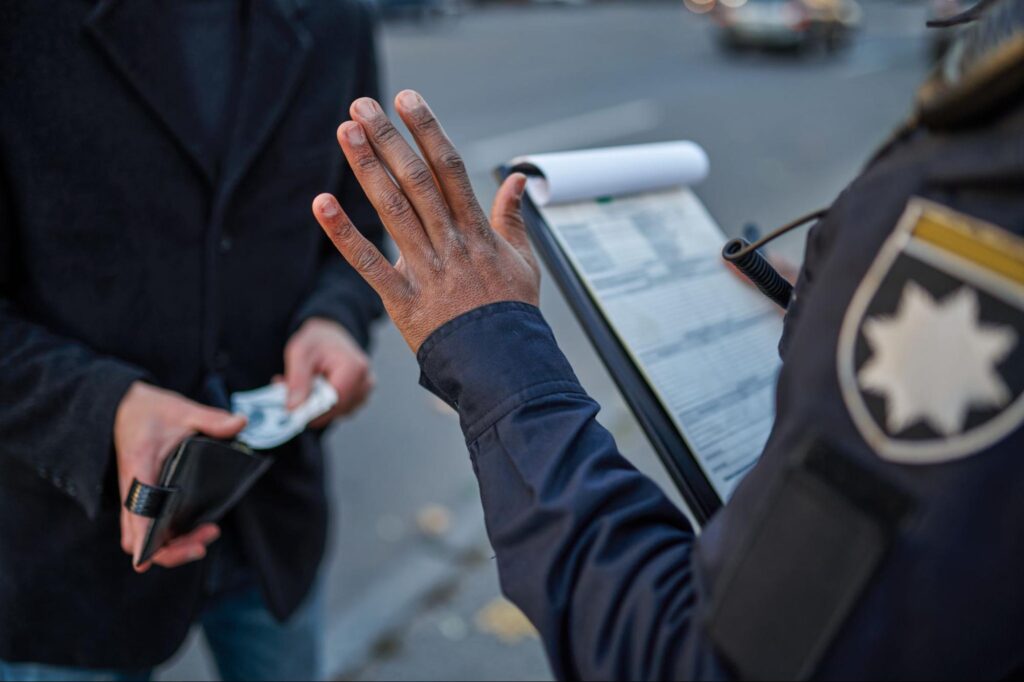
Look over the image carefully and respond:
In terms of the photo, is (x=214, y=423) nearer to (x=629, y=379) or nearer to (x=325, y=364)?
(x=325, y=364)

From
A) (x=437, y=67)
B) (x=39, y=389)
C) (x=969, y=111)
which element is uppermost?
(x=969, y=111)

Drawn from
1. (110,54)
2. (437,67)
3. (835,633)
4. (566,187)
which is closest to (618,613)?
(835,633)

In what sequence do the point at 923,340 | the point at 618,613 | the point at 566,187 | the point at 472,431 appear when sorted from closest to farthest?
the point at 923,340
the point at 618,613
the point at 472,431
the point at 566,187

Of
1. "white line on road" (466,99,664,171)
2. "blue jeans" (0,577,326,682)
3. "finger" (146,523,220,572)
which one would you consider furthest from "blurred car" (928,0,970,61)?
"white line on road" (466,99,664,171)

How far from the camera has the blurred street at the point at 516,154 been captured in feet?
9.37

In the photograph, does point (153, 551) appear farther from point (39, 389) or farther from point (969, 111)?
point (969, 111)

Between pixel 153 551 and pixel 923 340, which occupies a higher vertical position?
pixel 923 340

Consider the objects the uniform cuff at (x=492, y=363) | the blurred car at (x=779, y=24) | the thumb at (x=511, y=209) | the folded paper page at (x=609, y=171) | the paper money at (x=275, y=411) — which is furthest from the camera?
the blurred car at (x=779, y=24)

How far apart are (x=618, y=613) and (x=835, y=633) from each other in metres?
0.19

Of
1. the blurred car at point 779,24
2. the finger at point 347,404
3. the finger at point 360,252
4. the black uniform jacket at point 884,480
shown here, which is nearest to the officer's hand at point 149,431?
the finger at point 347,404

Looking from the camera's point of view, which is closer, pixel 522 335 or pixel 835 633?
pixel 835 633

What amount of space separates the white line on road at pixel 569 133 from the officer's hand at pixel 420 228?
6419mm

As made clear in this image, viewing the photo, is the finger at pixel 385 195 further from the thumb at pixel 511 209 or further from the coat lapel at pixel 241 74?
the coat lapel at pixel 241 74

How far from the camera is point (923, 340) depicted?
2.12 ft
